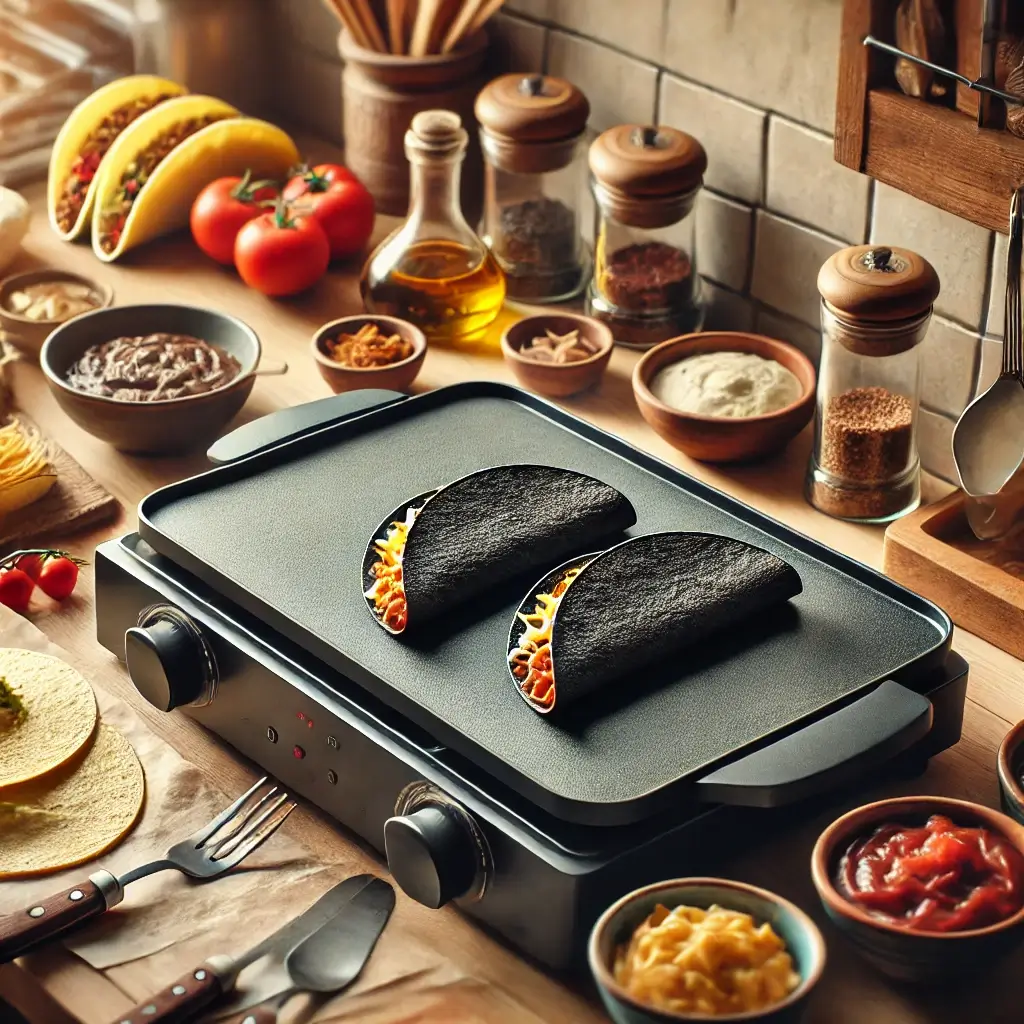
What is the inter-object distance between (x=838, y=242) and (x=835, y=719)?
0.68 m

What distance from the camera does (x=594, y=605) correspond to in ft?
3.82

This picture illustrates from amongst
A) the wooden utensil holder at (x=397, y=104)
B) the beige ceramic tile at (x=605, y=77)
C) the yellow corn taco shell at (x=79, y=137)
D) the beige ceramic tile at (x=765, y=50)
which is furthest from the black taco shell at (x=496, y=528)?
the yellow corn taco shell at (x=79, y=137)

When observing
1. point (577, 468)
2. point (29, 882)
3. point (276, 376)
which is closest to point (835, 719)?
point (577, 468)

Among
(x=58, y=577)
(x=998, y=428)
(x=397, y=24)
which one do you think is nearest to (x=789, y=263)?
(x=998, y=428)

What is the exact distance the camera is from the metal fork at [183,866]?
→ 107cm

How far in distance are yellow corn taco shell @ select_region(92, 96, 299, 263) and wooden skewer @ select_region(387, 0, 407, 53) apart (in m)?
0.20

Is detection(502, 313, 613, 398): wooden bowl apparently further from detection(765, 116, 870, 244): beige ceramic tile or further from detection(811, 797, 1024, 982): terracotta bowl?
detection(811, 797, 1024, 982): terracotta bowl

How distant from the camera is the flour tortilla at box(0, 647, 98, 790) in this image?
1228 mm

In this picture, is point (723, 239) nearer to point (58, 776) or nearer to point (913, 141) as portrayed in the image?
point (913, 141)

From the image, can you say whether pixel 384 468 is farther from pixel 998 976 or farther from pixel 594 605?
pixel 998 976

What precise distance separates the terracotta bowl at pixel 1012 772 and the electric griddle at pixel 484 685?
0.06 m

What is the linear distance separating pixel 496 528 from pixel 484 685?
16 centimetres

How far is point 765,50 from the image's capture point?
162 centimetres

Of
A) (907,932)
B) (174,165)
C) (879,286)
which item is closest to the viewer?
(907,932)
